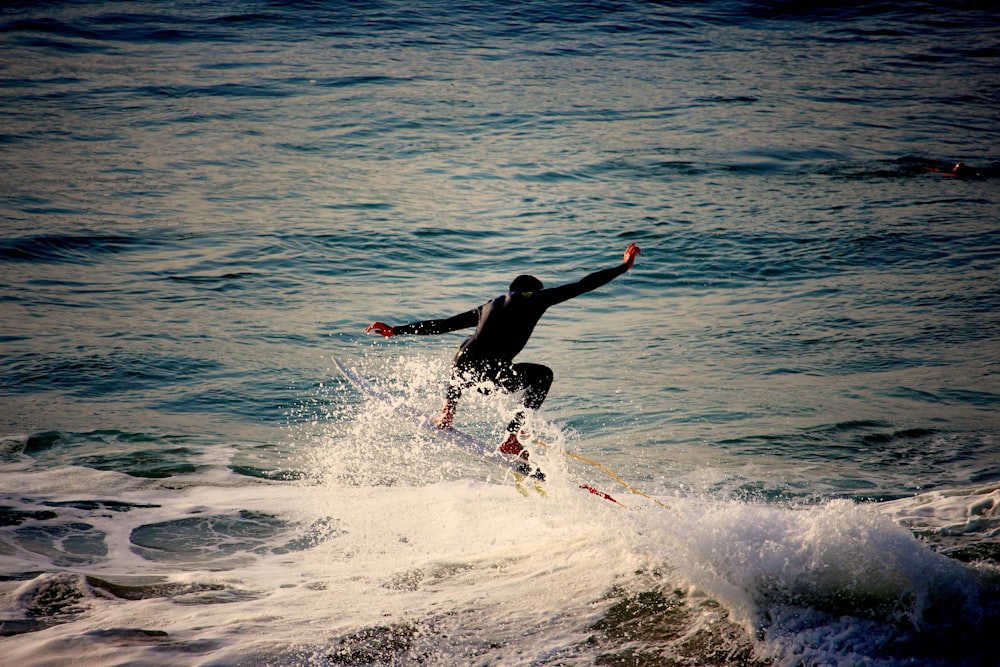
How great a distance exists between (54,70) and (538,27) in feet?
57.3

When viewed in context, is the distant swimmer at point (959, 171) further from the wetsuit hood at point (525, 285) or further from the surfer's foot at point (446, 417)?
the surfer's foot at point (446, 417)

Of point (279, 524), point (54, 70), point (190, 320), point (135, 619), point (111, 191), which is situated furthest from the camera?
point (54, 70)

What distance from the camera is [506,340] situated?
6.72 m

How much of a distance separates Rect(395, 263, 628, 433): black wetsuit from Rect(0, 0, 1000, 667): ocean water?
386mm

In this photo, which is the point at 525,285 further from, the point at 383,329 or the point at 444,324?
the point at 383,329

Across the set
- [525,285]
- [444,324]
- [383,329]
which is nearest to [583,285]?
[525,285]

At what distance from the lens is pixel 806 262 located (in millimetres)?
15734

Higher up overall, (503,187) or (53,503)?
(503,187)

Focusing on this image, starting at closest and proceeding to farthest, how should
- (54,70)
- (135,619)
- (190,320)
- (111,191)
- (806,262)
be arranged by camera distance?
(135,619), (190,320), (806,262), (111,191), (54,70)

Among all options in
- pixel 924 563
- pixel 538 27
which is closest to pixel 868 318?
pixel 924 563

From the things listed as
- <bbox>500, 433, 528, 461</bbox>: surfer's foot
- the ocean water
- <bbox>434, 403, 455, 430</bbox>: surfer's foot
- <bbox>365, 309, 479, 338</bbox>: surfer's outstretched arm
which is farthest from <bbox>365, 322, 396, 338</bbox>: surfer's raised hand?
the ocean water

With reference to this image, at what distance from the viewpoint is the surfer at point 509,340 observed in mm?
6691

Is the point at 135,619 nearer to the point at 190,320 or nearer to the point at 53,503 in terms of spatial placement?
the point at 53,503

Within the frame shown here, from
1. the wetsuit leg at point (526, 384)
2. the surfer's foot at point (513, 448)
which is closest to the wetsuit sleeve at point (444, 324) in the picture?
the wetsuit leg at point (526, 384)
